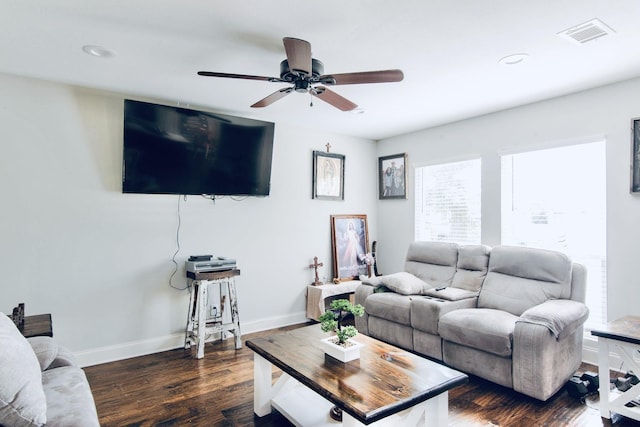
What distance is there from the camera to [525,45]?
2.42 m

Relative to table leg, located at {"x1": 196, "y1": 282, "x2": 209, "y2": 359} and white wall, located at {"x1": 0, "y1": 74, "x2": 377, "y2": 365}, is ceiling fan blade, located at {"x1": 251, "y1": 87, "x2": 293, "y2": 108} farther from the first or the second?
table leg, located at {"x1": 196, "y1": 282, "x2": 209, "y2": 359}

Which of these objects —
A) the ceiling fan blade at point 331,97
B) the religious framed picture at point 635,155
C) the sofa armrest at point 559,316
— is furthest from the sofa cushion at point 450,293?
the ceiling fan blade at point 331,97

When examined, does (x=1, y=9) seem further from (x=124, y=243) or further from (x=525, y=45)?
(x=525, y=45)

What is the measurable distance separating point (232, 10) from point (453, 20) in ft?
4.15

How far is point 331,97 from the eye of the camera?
267 centimetres

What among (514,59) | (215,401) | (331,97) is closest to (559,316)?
(514,59)

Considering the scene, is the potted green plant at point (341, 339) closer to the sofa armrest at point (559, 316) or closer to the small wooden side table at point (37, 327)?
the sofa armrest at point (559, 316)

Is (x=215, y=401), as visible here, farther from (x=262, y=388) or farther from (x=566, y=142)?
(x=566, y=142)

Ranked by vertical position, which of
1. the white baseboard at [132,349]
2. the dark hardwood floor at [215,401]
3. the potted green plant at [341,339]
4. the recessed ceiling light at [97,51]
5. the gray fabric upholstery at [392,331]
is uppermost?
the recessed ceiling light at [97,51]

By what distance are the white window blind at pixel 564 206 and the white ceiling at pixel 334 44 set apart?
63 centimetres

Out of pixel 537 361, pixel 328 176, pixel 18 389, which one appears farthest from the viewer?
pixel 328 176

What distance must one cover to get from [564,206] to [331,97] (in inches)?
98.3

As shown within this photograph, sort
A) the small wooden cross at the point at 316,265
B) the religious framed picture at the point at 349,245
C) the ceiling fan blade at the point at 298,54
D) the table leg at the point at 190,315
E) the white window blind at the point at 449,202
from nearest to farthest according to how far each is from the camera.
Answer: the ceiling fan blade at the point at 298,54, the table leg at the point at 190,315, the white window blind at the point at 449,202, the small wooden cross at the point at 316,265, the religious framed picture at the point at 349,245

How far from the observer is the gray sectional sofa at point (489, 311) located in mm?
2543
